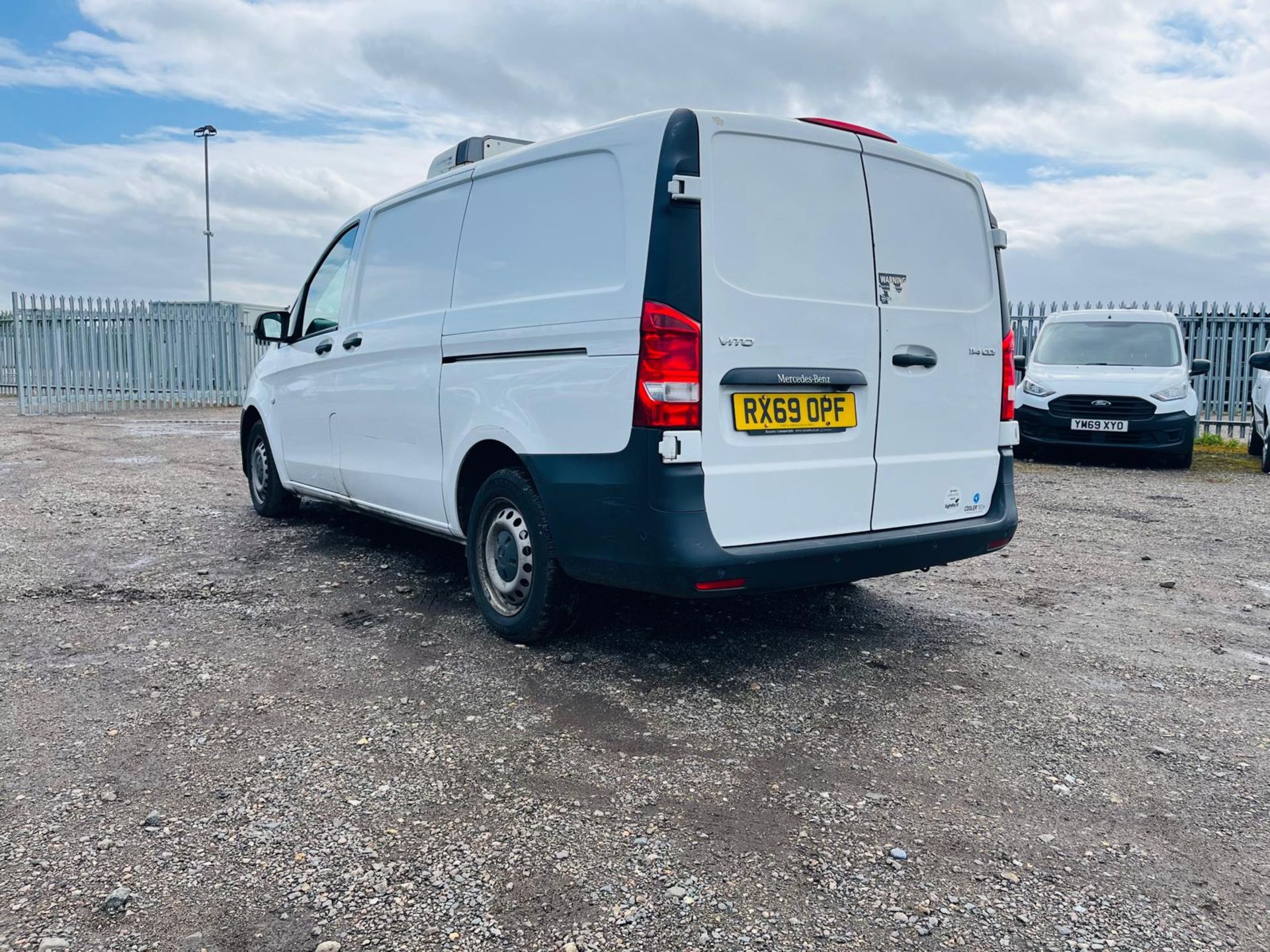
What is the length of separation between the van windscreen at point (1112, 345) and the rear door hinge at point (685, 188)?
9.81 m

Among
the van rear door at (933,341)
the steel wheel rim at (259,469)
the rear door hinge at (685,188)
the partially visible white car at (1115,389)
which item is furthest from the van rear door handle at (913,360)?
the partially visible white car at (1115,389)

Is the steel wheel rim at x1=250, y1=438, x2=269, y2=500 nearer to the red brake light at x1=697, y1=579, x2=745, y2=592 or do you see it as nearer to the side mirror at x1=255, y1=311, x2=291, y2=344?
the side mirror at x1=255, y1=311, x2=291, y2=344

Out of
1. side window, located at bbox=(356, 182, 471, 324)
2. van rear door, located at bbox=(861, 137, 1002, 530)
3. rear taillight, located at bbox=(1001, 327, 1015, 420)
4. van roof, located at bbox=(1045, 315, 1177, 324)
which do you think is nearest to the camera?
van rear door, located at bbox=(861, 137, 1002, 530)

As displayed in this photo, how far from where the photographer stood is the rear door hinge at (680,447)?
3508 mm

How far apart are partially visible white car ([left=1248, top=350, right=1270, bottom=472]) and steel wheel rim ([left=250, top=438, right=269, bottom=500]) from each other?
9836 mm

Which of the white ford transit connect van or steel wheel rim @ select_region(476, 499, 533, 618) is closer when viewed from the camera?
the white ford transit connect van

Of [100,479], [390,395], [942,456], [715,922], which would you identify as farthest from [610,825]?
[100,479]

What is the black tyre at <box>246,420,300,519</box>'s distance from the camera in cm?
711

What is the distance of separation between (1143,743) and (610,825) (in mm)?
1896

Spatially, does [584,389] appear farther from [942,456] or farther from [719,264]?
[942,456]

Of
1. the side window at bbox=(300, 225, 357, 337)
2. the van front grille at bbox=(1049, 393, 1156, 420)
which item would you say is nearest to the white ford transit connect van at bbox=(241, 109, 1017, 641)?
the side window at bbox=(300, 225, 357, 337)

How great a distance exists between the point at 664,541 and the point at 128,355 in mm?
19702

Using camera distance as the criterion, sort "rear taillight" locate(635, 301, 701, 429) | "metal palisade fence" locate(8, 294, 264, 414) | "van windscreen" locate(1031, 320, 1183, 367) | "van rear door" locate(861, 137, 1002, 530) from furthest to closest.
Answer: "metal palisade fence" locate(8, 294, 264, 414) < "van windscreen" locate(1031, 320, 1183, 367) < "van rear door" locate(861, 137, 1002, 530) < "rear taillight" locate(635, 301, 701, 429)

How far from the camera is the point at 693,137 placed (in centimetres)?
356
